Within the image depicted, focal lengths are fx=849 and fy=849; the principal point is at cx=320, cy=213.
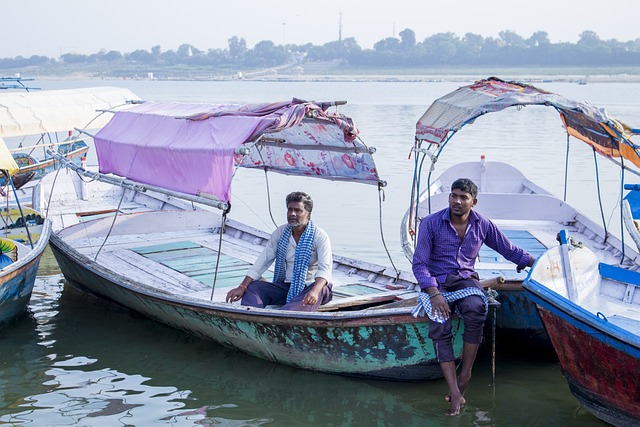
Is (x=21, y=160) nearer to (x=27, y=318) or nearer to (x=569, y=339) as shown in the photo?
(x=27, y=318)

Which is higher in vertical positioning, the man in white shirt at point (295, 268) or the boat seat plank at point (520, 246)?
the man in white shirt at point (295, 268)

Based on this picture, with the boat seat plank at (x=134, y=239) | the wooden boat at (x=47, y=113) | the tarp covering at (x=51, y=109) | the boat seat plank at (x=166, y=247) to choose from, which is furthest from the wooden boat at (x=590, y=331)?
the tarp covering at (x=51, y=109)

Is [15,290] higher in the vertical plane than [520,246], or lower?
lower

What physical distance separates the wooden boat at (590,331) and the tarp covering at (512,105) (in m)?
1.41

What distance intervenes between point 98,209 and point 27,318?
377cm

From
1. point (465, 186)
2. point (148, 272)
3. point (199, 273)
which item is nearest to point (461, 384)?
point (465, 186)

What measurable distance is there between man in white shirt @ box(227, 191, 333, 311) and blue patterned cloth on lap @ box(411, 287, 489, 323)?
93 cm

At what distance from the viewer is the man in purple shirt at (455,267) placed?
588 centimetres

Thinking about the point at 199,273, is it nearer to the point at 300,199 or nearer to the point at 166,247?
the point at 166,247

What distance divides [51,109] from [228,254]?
5889mm

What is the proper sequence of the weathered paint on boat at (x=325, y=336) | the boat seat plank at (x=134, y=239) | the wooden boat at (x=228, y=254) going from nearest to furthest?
1. the weathered paint on boat at (x=325, y=336)
2. the wooden boat at (x=228, y=254)
3. the boat seat plank at (x=134, y=239)

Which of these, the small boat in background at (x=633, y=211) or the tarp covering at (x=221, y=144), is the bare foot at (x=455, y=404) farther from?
the small boat in background at (x=633, y=211)

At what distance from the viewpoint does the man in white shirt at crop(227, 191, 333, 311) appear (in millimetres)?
6605

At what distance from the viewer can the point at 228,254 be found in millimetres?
9250
